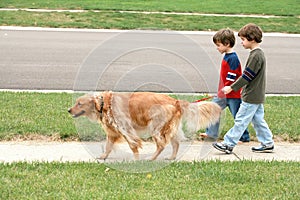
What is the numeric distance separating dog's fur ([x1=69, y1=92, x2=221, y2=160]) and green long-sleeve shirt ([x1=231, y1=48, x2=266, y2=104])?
2.58ft

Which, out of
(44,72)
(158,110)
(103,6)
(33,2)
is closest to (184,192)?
(158,110)

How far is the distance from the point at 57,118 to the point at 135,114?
6.38ft

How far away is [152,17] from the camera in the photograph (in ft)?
59.7

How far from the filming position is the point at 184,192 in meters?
4.87

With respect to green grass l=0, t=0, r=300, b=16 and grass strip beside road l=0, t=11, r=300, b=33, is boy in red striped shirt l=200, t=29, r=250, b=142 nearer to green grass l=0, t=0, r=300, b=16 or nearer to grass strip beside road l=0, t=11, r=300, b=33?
grass strip beside road l=0, t=11, r=300, b=33

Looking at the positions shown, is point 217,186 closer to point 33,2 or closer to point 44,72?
point 44,72

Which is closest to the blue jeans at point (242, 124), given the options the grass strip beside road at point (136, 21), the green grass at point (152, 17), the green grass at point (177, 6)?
the green grass at point (152, 17)

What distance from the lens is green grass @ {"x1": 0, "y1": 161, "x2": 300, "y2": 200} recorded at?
480 centimetres

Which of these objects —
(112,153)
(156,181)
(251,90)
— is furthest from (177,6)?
(156,181)

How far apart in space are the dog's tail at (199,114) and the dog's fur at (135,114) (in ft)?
0.06

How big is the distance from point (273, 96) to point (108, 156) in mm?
3965

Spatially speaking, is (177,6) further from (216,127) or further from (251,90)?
(251,90)

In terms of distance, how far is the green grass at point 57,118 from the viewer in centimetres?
654

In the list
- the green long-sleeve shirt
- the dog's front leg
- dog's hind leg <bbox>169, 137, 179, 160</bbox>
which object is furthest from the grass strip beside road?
the dog's front leg
